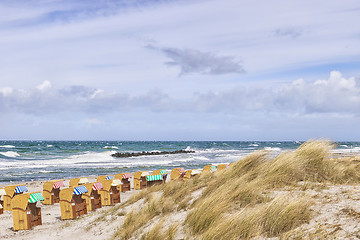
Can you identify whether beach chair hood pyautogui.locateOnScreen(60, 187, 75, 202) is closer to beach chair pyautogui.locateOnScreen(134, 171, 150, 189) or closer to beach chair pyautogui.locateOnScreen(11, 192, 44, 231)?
beach chair pyautogui.locateOnScreen(11, 192, 44, 231)

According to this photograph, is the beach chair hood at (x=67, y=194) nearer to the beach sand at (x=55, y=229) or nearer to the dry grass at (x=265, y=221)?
the beach sand at (x=55, y=229)

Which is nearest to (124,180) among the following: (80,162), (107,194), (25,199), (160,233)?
(107,194)

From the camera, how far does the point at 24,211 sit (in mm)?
8797

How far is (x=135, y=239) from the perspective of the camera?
17.9 feet

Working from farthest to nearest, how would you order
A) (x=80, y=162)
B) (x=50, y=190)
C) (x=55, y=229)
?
(x=80, y=162)
(x=50, y=190)
(x=55, y=229)

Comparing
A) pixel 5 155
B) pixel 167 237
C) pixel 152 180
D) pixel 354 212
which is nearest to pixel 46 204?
pixel 152 180

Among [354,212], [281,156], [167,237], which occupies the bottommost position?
[167,237]

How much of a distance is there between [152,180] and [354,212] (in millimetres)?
9403

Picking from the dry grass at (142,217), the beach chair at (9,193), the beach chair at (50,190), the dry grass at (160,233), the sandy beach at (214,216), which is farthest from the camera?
the beach chair at (50,190)

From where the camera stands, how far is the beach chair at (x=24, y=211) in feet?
28.9

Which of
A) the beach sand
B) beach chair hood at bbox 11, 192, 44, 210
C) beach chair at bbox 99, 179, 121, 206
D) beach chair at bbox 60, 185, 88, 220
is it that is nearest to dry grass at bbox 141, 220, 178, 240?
the beach sand

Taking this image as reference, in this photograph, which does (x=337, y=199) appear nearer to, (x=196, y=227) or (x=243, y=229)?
(x=243, y=229)

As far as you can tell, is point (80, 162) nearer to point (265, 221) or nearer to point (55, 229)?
point (55, 229)

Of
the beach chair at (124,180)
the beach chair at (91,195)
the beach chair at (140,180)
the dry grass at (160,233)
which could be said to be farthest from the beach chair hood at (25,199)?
the beach chair at (140,180)
